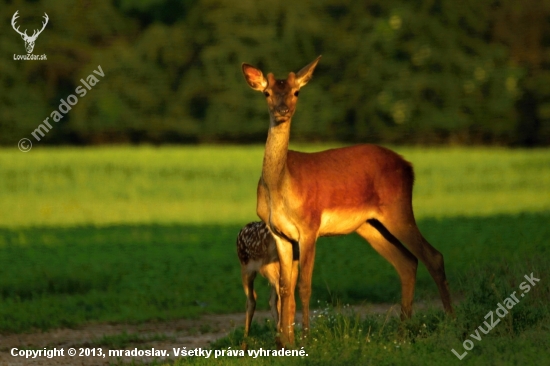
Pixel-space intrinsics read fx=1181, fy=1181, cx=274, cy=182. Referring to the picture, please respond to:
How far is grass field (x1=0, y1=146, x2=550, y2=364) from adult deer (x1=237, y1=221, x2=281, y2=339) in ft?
1.27

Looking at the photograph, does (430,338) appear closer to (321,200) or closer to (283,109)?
(321,200)

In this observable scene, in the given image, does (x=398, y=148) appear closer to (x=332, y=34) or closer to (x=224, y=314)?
(x=332, y=34)

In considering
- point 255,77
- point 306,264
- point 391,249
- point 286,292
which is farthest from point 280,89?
point 391,249

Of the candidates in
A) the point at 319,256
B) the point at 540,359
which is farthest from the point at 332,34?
the point at 540,359

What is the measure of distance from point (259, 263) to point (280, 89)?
1.70 meters

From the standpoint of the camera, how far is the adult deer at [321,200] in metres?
8.99

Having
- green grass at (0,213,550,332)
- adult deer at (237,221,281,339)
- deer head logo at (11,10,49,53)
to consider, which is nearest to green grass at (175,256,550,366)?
adult deer at (237,221,281,339)

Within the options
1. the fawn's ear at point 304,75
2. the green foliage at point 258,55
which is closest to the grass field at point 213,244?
the green foliage at point 258,55

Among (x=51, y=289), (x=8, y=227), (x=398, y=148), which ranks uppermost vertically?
(x=398, y=148)

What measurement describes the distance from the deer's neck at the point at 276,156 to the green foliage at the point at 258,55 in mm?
19765

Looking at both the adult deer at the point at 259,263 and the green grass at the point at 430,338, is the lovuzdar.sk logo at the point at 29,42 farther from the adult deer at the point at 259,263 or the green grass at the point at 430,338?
the green grass at the point at 430,338

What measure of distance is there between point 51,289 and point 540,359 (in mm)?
6712

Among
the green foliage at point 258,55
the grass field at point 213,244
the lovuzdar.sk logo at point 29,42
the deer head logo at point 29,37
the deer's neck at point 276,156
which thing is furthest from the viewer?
the green foliage at point 258,55

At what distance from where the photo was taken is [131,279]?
13.9m
